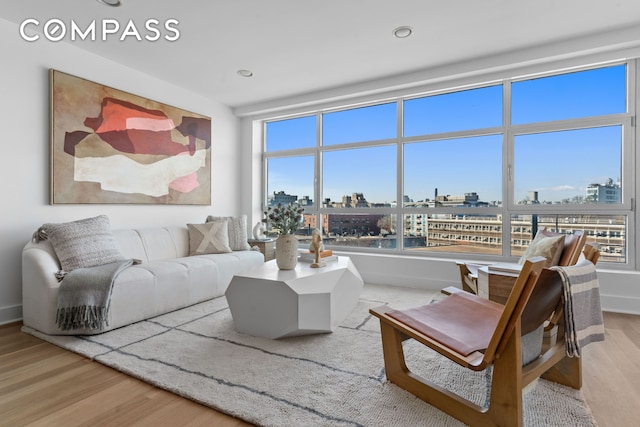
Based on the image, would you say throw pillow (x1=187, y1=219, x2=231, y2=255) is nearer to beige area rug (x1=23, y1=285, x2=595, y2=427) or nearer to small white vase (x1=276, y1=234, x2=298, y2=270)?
beige area rug (x1=23, y1=285, x2=595, y2=427)

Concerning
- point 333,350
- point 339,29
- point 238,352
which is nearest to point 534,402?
point 333,350

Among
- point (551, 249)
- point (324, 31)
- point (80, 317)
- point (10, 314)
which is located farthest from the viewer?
point (324, 31)

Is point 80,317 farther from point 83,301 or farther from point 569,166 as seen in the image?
point 569,166

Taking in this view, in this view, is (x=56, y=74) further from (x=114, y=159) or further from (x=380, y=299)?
(x=380, y=299)

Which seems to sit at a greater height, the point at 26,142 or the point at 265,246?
the point at 26,142

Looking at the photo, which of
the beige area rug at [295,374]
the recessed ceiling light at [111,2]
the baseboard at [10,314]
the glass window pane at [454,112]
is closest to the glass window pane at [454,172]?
the glass window pane at [454,112]

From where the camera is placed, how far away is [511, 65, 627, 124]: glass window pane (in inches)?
127

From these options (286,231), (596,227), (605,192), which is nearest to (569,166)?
(605,192)

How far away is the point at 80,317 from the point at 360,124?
3.86 m

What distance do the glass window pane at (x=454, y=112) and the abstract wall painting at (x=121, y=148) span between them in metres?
2.90

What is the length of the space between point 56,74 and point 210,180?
2.07 meters

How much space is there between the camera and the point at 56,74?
3.02 metres

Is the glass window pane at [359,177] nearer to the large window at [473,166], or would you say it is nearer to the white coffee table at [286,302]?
the large window at [473,166]

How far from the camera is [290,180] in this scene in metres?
5.24
